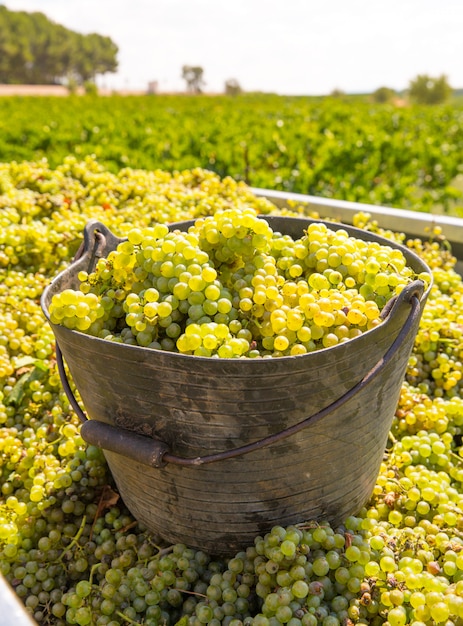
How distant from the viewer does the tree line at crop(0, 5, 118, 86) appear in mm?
80562

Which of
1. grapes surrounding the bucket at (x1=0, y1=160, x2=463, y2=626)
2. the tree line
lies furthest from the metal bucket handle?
the tree line

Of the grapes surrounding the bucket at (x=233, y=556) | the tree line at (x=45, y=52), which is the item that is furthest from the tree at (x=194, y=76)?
the grapes surrounding the bucket at (x=233, y=556)

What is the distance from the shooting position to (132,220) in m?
3.48

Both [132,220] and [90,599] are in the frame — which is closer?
[90,599]

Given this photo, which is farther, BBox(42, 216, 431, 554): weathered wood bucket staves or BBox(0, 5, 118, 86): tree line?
BBox(0, 5, 118, 86): tree line

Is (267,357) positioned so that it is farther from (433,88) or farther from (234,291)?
(433,88)

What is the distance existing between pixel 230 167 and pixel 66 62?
104 meters

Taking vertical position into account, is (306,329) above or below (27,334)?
above

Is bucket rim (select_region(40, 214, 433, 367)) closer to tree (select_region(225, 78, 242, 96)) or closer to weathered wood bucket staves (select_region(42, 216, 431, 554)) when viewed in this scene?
weathered wood bucket staves (select_region(42, 216, 431, 554))

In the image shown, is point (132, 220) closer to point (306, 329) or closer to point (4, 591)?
point (306, 329)

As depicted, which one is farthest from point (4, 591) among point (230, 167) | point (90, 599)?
point (230, 167)

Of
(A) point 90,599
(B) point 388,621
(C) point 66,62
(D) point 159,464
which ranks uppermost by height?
(C) point 66,62


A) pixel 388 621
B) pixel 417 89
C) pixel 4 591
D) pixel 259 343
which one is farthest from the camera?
pixel 417 89

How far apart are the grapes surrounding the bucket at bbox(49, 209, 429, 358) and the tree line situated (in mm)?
86490
